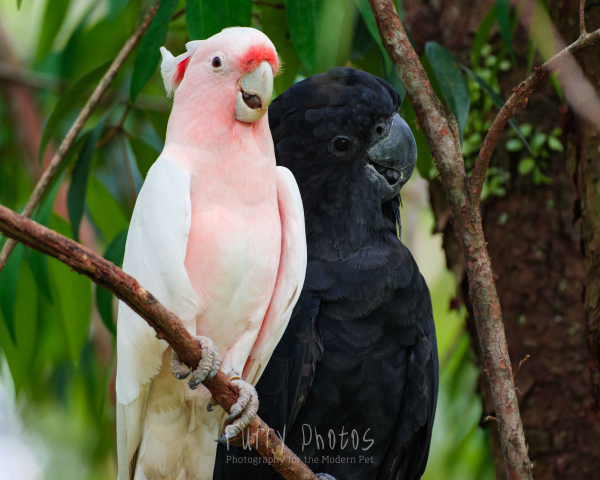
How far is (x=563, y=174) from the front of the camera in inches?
89.6

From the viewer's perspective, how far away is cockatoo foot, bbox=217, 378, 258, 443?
1.21 m

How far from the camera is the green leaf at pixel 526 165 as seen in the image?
90.0 inches

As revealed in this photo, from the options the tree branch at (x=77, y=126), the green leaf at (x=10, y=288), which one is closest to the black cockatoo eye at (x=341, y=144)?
the tree branch at (x=77, y=126)

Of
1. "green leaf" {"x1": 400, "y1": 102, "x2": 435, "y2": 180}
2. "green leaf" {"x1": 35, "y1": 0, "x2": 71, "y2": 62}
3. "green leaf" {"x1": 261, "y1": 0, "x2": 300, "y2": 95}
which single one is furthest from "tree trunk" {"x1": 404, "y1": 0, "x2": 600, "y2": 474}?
"green leaf" {"x1": 35, "y1": 0, "x2": 71, "y2": 62}

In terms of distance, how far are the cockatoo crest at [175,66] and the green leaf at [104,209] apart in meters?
1.28

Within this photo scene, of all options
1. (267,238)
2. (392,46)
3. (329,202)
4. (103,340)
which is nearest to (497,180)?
(329,202)

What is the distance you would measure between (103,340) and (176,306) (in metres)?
2.06

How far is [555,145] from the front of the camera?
226cm

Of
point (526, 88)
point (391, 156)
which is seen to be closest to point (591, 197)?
point (391, 156)

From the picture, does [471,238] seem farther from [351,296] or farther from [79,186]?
[79,186]

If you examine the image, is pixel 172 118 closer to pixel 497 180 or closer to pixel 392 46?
pixel 392 46

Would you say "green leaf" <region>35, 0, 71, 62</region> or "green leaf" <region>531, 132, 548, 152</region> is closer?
"green leaf" <region>531, 132, 548, 152</region>

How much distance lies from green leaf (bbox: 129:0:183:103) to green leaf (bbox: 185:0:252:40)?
15cm

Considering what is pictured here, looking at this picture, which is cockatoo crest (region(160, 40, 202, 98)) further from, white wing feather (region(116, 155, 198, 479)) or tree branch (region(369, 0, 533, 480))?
tree branch (region(369, 0, 533, 480))
